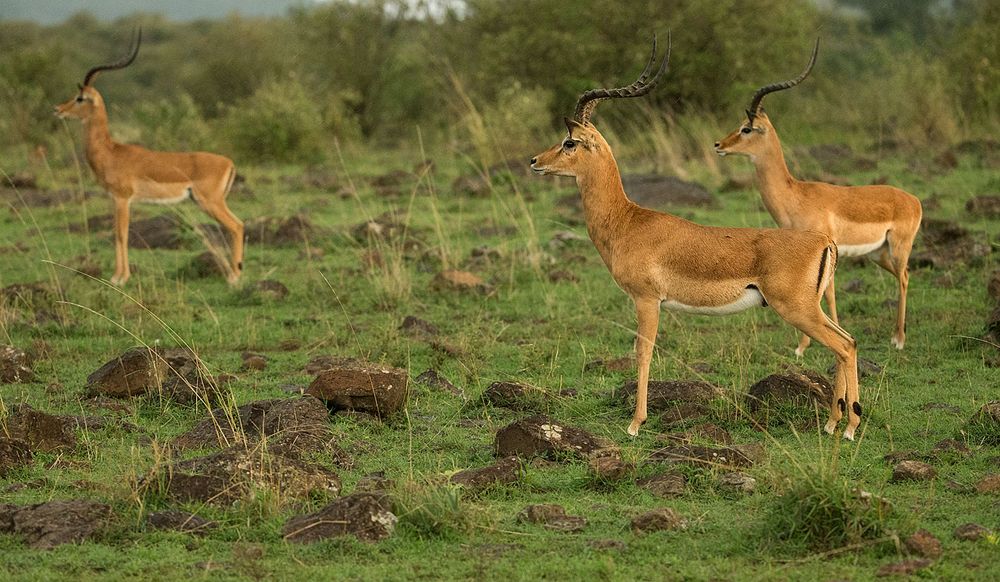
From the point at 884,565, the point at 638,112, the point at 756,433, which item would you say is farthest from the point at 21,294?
the point at 638,112

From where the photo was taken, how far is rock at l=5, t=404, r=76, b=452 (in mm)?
6035

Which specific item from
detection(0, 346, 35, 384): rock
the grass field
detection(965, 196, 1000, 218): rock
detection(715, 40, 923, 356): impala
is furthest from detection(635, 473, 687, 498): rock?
detection(965, 196, 1000, 218): rock

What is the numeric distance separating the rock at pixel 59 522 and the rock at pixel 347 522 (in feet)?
2.48

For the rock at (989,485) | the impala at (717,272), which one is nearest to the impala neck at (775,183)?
the impala at (717,272)

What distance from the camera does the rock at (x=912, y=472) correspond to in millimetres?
5527

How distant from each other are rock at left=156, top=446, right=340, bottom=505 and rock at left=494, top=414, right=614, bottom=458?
0.90m

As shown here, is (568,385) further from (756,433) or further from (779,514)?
(779,514)

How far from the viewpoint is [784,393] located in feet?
21.6

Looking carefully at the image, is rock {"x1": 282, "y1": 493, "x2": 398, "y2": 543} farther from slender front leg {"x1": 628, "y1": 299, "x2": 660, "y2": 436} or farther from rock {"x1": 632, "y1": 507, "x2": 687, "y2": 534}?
slender front leg {"x1": 628, "y1": 299, "x2": 660, "y2": 436}

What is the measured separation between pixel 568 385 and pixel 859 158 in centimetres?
958

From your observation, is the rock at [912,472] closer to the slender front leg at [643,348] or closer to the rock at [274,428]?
the slender front leg at [643,348]

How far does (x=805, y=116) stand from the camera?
20766 millimetres

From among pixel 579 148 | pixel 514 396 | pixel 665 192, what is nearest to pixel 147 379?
pixel 514 396

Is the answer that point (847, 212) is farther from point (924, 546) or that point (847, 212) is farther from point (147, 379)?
point (147, 379)
